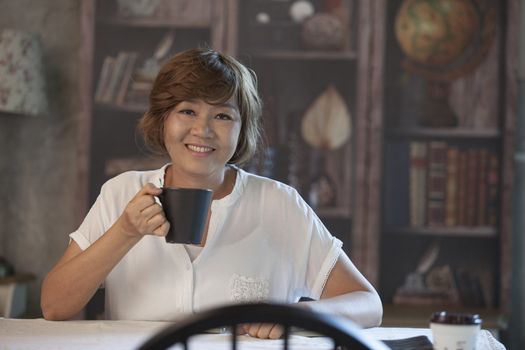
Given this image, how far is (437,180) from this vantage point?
3.70 meters

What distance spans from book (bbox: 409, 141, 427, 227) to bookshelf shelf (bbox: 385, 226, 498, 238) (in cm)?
3

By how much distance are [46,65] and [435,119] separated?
1.63 metres

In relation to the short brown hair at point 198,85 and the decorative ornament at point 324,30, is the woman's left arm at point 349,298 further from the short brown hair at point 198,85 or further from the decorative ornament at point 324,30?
the decorative ornament at point 324,30

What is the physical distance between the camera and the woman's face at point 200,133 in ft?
5.95

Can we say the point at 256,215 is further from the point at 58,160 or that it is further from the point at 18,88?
the point at 58,160

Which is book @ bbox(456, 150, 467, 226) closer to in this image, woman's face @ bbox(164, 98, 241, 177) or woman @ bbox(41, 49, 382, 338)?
woman @ bbox(41, 49, 382, 338)

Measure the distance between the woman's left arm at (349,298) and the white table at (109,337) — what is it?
6 centimetres

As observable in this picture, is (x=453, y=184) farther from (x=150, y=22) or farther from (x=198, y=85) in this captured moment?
(x=198, y=85)

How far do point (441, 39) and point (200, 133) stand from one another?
213 cm

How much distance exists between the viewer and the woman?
1.76 metres

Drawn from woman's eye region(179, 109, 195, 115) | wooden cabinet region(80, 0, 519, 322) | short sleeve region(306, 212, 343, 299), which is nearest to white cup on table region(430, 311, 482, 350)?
short sleeve region(306, 212, 343, 299)

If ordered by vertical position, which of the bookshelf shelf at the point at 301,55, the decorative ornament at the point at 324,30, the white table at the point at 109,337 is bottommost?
the white table at the point at 109,337

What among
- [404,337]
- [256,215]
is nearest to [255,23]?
[256,215]

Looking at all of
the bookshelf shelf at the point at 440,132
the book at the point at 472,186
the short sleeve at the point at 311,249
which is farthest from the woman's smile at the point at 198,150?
the book at the point at 472,186
